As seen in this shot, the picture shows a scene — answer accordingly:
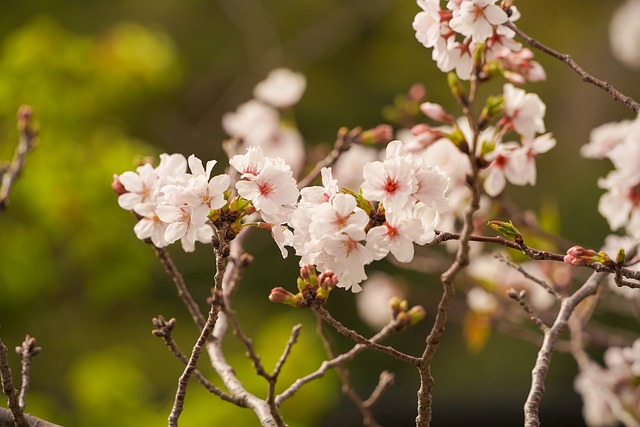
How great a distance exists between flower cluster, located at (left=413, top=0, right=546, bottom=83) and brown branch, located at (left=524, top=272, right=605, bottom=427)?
243mm

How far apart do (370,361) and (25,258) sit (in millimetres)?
2339

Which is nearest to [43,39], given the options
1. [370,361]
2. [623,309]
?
[623,309]

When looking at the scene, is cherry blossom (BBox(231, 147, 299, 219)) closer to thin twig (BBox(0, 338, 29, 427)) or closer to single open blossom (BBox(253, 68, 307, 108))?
thin twig (BBox(0, 338, 29, 427))

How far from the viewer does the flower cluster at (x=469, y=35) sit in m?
0.69

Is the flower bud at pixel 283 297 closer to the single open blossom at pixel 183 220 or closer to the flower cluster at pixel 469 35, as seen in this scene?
the single open blossom at pixel 183 220

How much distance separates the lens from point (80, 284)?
3.38 meters

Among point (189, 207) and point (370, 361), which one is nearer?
point (189, 207)

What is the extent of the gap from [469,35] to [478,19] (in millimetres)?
19

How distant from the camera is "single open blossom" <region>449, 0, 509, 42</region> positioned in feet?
2.26

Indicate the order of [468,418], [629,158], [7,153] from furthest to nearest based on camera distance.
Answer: [468,418]
[7,153]
[629,158]

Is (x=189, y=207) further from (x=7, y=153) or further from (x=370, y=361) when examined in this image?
(x=370, y=361)

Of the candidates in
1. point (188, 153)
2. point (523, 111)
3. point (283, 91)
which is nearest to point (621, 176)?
point (523, 111)

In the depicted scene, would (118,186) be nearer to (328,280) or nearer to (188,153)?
(328,280)

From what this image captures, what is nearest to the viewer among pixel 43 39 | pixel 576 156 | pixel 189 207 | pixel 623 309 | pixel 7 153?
pixel 189 207
